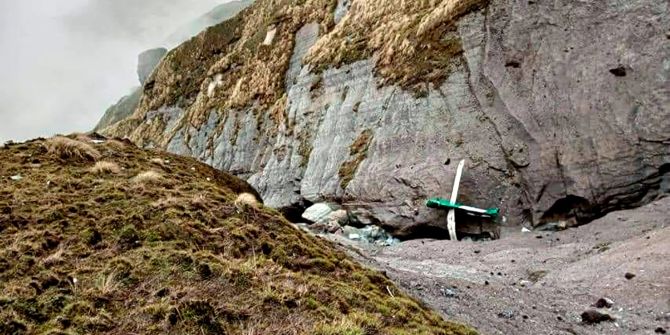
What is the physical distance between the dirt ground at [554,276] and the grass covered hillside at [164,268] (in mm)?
3137

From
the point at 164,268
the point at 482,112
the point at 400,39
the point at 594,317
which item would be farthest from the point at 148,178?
the point at 400,39

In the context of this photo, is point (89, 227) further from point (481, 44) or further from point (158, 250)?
point (481, 44)

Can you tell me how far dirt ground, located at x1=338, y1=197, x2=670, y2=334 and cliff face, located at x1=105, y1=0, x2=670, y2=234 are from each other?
3.05 meters

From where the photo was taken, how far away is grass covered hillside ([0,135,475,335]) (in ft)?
26.7

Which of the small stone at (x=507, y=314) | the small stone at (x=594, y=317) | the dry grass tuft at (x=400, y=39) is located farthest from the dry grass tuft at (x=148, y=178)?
the dry grass tuft at (x=400, y=39)

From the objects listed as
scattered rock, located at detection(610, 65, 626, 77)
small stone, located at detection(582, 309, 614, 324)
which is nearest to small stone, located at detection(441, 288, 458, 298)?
small stone, located at detection(582, 309, 614, 324)

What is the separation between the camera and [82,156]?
16688mm

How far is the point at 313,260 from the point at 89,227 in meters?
4.89

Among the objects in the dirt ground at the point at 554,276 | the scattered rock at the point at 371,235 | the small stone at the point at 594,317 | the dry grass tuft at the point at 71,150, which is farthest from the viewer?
the scattered rock at the point at 371,235

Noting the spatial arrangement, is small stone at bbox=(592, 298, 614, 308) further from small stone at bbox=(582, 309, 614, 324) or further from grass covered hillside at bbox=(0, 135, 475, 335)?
grass covered hillside at bbox=(0, 135, 475, 335)

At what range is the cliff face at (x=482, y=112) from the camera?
85.4 feet

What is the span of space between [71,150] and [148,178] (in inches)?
164

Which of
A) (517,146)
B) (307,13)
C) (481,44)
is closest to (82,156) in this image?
(517,146)

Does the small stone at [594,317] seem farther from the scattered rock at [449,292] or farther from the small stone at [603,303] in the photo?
the scattered rock at [449,292]
